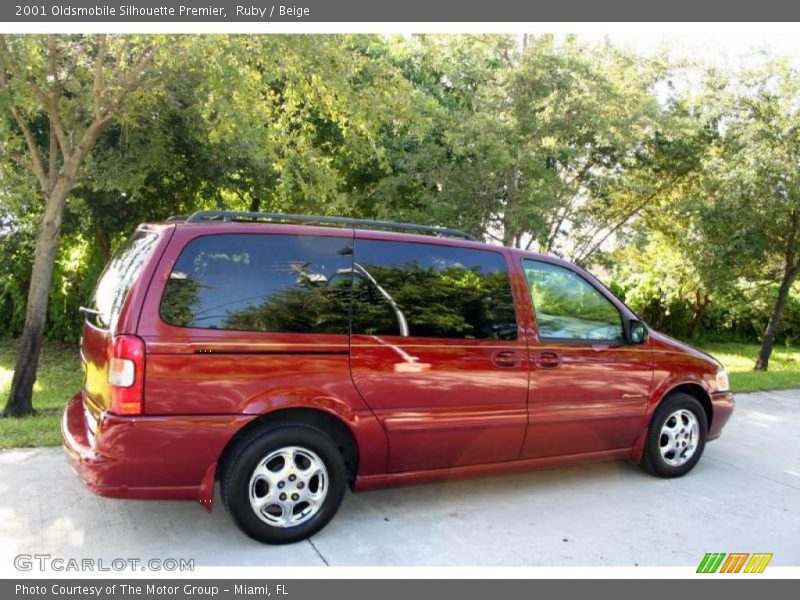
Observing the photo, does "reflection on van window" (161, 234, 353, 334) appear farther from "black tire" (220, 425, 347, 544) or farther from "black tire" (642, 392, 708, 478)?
"black tire" (642, 392, 708, 478)

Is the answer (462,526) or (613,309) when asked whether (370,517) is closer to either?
(462,526)

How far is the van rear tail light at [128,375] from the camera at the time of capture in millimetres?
3418

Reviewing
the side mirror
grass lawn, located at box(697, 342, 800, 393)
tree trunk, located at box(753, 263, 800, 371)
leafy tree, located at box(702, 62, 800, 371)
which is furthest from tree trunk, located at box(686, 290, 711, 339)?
the side mirror

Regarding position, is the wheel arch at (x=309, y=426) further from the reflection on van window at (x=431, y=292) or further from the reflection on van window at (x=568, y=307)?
the reflection on van window at (x=568, y=307)

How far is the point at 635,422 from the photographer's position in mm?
5082

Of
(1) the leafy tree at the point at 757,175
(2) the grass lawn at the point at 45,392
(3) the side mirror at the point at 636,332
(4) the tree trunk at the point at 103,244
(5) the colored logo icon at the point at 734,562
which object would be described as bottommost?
(2) the grass lawn at the point at 45,392

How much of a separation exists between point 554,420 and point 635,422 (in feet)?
2.77

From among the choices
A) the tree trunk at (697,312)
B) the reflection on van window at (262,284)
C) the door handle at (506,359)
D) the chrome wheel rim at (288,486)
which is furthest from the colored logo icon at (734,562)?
the tree trunk at (697,312)

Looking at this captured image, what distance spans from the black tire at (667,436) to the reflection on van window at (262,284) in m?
2.78

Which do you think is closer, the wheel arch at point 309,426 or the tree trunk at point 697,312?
the wheel arch at point 309,426

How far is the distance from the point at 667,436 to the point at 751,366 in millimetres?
12208

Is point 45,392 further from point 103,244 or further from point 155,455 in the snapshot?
point 155,455

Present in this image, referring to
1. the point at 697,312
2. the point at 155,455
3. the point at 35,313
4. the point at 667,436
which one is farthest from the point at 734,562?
the point at 697,312

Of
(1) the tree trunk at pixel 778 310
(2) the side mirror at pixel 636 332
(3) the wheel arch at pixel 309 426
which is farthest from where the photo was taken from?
(1) the tree trunk at pixel 778 310
